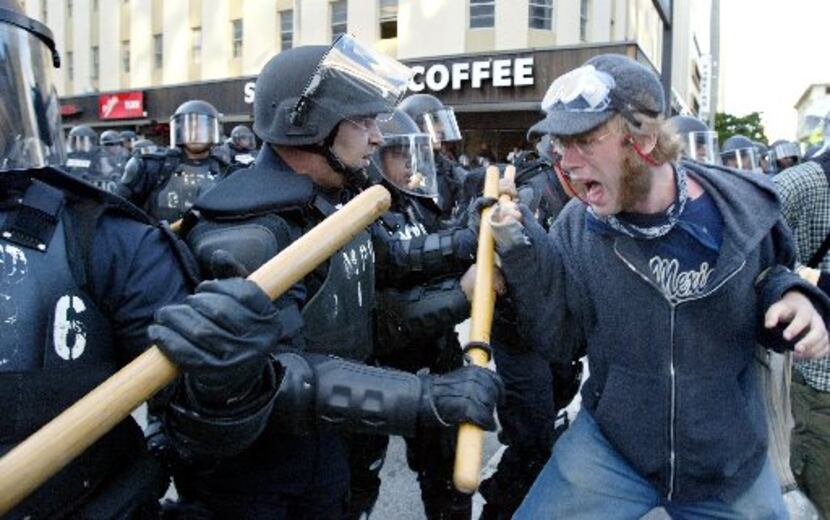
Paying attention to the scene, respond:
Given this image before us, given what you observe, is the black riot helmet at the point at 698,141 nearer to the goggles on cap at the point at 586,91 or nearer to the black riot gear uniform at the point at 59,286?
the goggles on cap at the point at 586,91

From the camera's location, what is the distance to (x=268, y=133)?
7.34ft

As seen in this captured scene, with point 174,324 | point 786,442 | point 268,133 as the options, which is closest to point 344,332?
point 268,133

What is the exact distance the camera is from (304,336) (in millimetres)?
1972

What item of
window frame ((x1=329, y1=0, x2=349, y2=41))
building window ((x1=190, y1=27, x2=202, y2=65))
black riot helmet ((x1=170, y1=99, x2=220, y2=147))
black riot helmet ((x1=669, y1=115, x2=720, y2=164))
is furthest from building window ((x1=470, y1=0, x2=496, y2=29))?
black riot helmet ((x1=669, y1=115, x2=720, y2=164))

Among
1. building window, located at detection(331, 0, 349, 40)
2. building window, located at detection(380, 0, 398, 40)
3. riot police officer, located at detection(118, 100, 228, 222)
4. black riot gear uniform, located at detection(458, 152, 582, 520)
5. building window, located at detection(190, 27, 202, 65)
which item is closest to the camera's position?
black riot gear uniform, located at detection(458, 152, 582, 520)

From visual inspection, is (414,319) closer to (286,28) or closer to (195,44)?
(286,28)

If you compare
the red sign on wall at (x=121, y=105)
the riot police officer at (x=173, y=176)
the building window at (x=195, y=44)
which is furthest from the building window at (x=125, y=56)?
the riot police officer at (x=173, y=176)

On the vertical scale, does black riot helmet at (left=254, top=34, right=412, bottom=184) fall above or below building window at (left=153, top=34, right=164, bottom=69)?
below

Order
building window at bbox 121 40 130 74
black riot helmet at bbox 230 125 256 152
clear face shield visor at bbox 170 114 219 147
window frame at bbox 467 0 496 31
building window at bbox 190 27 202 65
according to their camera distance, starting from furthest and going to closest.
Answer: building window at bbox 121 40 130 74 < building window at bbox 190 27 202 65 < window frame at bbox 467 0 496 31 < black riot helmet at bbox 230 125 256 152 < clear face shield visor at bbox 170 114 219 147

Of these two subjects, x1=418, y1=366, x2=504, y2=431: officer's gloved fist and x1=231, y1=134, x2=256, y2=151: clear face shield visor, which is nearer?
x1=418, y1=366, x2=504, y2=431: officer's gloved fist

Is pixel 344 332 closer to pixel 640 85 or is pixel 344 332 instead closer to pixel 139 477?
pixel 139 477

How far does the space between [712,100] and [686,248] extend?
524 inches

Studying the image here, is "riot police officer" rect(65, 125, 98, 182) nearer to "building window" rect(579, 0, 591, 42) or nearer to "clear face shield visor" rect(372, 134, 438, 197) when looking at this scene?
"clear face shield visor" rect(372, 134, 438, 197)

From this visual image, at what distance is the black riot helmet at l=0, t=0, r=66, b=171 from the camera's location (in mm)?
1482
